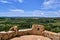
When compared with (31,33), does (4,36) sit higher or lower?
higher

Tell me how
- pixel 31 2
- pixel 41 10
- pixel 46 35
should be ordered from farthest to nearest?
pixel 41 10, pixel 31 2, pixel 46 35

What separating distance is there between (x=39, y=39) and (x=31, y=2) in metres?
6.58

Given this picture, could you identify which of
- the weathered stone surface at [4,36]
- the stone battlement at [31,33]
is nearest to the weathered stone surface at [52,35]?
the stone battlement at [31,33]

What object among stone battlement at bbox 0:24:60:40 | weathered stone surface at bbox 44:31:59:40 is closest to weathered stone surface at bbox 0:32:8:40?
stone battlement at bbox 0:24:60:40

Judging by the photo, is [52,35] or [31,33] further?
[31,33]

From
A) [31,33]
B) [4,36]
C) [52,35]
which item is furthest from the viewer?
[31,33]

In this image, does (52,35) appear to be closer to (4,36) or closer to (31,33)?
(31,33)

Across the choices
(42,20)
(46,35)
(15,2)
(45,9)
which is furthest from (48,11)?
(46,35)

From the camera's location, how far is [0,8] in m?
13.3

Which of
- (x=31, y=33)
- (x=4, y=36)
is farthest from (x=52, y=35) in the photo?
(x=4, y=36)

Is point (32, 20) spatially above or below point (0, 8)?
below

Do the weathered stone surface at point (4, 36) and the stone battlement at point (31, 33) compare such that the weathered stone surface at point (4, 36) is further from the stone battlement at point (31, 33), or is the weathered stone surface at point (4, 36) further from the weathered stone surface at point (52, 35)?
the weathered stone surface at point (52, 35)

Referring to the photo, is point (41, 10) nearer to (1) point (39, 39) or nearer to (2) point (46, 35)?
(2) point (46, 35)

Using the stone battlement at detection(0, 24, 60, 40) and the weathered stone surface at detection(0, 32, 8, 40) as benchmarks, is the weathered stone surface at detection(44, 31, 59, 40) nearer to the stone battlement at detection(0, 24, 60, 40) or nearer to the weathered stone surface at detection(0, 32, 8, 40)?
the stone battlement at detection(0, 24, 60, 40)
